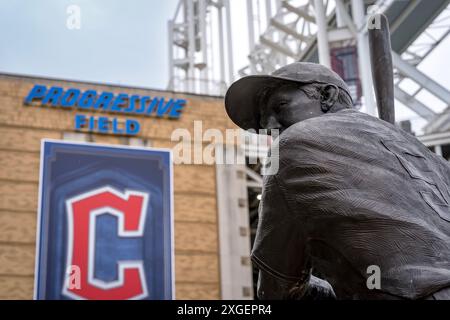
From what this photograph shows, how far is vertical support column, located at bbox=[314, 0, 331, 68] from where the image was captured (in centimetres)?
2684

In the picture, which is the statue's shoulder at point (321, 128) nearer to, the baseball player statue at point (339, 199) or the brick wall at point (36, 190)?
the baseball player statue at point (339, 199)

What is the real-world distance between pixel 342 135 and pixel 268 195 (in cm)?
31

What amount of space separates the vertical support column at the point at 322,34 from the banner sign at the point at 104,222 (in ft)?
19.9

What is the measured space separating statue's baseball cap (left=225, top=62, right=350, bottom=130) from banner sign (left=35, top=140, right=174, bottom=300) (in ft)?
70.9

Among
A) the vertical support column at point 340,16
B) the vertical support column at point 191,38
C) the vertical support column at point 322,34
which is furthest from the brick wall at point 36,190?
the vertical support column at point 191,38

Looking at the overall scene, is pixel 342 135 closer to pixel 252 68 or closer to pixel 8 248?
pixel 8 248

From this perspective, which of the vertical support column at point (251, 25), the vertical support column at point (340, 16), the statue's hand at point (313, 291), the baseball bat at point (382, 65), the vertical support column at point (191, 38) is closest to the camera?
the statue's hand at point (313, 291)

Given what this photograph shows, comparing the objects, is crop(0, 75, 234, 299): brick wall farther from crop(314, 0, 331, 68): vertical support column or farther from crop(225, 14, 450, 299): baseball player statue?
crop(225, 14, 450, 299): baseball player statue

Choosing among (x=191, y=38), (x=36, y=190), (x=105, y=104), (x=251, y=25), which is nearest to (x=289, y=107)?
(x=36, y=190)

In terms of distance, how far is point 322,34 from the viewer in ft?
89.9

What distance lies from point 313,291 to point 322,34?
25026mm

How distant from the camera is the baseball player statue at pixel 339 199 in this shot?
2.43 meters

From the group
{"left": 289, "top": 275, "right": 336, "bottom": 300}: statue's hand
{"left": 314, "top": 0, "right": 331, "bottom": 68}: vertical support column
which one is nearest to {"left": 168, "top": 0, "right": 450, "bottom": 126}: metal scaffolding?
{"left": 314, "top": 0, "right": 331, "bottom": 68}: vertical support column
